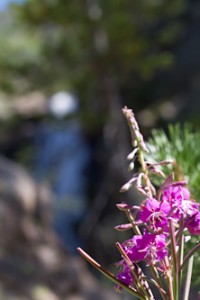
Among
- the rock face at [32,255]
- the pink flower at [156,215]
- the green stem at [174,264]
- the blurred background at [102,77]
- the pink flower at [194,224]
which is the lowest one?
the green stem at [174,264]

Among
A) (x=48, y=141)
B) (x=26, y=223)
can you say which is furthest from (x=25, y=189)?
(x=48, y=141)

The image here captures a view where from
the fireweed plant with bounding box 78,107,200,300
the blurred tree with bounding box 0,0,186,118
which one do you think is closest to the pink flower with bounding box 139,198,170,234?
the fireweed plant with bounding box 78,107,200,300

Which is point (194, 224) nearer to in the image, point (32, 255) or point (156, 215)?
point (156, 215)

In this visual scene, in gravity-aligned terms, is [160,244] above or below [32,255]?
below

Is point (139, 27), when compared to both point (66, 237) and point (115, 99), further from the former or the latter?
point (66, 237)

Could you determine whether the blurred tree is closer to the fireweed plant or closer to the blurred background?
the blurred background

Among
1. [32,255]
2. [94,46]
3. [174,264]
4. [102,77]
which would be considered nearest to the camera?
[174,264]

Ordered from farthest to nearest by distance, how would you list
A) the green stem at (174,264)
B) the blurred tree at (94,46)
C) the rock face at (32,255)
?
the blurred tree at (94,46), the rock face at (32,255), the green stem at (174,264)

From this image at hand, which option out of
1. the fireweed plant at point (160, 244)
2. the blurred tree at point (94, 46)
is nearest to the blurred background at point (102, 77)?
the blurred tree at point (94, 46)

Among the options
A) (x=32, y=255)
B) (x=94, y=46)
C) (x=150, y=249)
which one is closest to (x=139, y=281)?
(x=150, y=249)

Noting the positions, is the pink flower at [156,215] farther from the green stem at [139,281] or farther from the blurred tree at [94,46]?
the blurred tree at [94,46]
